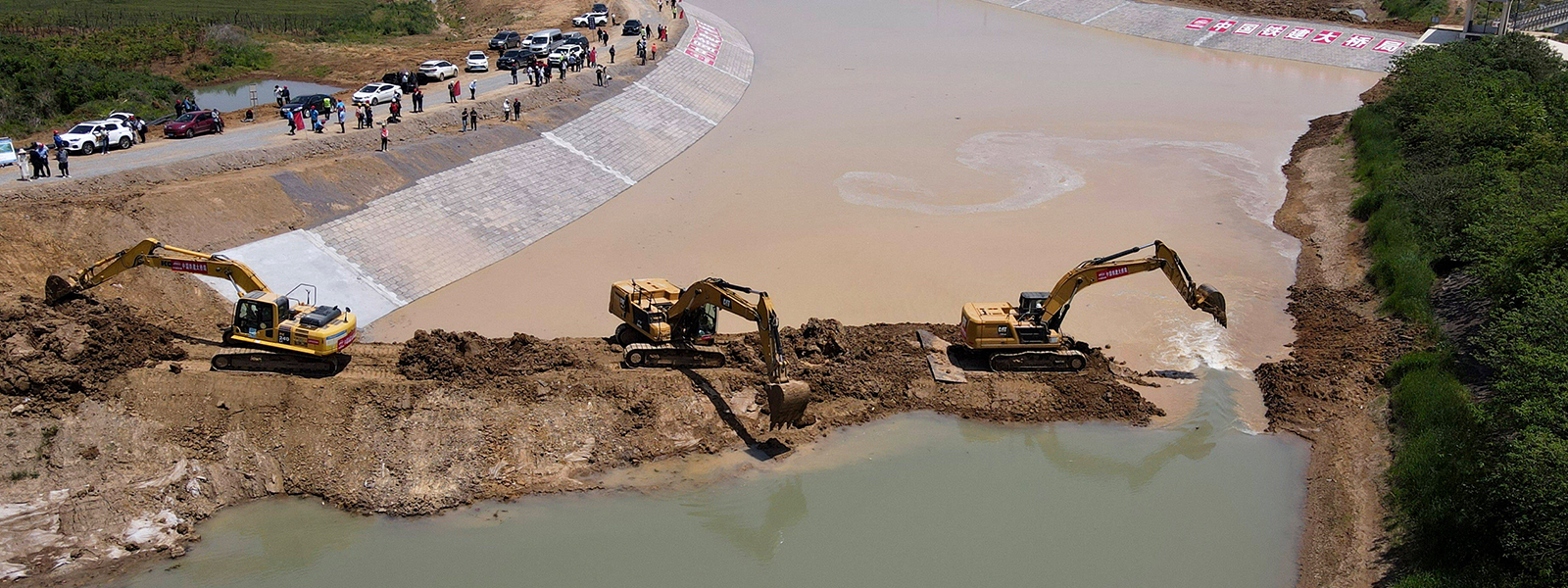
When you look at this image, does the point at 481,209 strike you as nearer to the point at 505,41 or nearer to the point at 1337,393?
the point at 505,41

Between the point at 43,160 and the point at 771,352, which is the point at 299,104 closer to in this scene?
the point at 43,160

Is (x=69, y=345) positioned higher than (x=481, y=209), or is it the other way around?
(x=69, y=345)

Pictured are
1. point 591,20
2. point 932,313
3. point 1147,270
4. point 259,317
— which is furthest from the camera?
point 591,20

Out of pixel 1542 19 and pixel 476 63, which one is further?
pixel 1542 19

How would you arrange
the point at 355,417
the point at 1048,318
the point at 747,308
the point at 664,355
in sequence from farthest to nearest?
the point at 1048,318 → the point at 664,355 → the point at 747,308 → the point at 355,417

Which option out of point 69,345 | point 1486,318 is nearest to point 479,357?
point 69,345

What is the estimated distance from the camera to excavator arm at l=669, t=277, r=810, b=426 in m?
23.3

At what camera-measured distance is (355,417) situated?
23219mm

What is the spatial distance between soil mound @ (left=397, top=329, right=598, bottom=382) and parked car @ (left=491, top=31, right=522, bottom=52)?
35021 millimetres

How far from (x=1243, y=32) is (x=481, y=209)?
59260 millimetres

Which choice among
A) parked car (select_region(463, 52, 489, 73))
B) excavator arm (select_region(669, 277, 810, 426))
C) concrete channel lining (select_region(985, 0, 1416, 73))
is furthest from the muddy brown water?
parked car (select_region(463, 52, 489, 73))

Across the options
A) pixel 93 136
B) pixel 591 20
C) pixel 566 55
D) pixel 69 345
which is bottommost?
pixel 69 345

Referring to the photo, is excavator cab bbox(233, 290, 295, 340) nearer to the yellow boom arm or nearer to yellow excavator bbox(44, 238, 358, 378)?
yellow excavator bbox(44, 238, 358, 378)

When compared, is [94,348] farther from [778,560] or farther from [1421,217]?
[1421,217]
